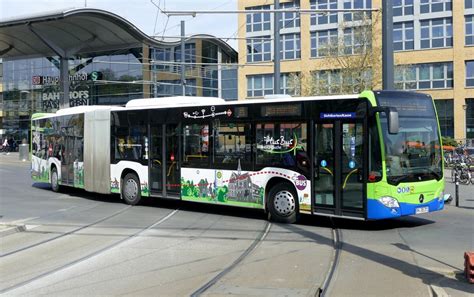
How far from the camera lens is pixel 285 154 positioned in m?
12.1

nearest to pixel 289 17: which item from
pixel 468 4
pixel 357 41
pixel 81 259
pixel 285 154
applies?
pixel 468 4

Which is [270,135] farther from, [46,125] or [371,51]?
[371,51]

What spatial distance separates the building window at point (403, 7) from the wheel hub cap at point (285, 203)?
46.2 meters

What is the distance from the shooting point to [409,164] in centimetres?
1096

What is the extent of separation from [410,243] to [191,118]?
6.66 m

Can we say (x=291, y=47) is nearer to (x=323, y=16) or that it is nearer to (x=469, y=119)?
(x=323, y=16)

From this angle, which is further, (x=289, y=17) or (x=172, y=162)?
(x=289, y=17)

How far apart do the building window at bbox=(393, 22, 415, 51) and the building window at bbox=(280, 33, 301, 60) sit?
1068 centimetres

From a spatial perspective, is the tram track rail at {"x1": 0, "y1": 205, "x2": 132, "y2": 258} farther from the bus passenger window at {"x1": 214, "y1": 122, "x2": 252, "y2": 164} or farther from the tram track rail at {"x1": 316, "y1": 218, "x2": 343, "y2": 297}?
the tram track rail at {"x1": 316, "y1": 218, "x2": 343, "y2": 297}

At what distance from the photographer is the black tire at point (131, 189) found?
→ 1584 centimetres

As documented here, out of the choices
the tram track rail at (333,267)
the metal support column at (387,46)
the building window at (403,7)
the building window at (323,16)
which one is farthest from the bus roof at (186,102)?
the building window at (403,7)

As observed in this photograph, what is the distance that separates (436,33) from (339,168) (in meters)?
46.7

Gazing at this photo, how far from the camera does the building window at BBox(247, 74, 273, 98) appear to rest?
61166 millimetres

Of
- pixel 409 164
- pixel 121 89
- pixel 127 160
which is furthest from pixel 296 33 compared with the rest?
pixel 409 164
